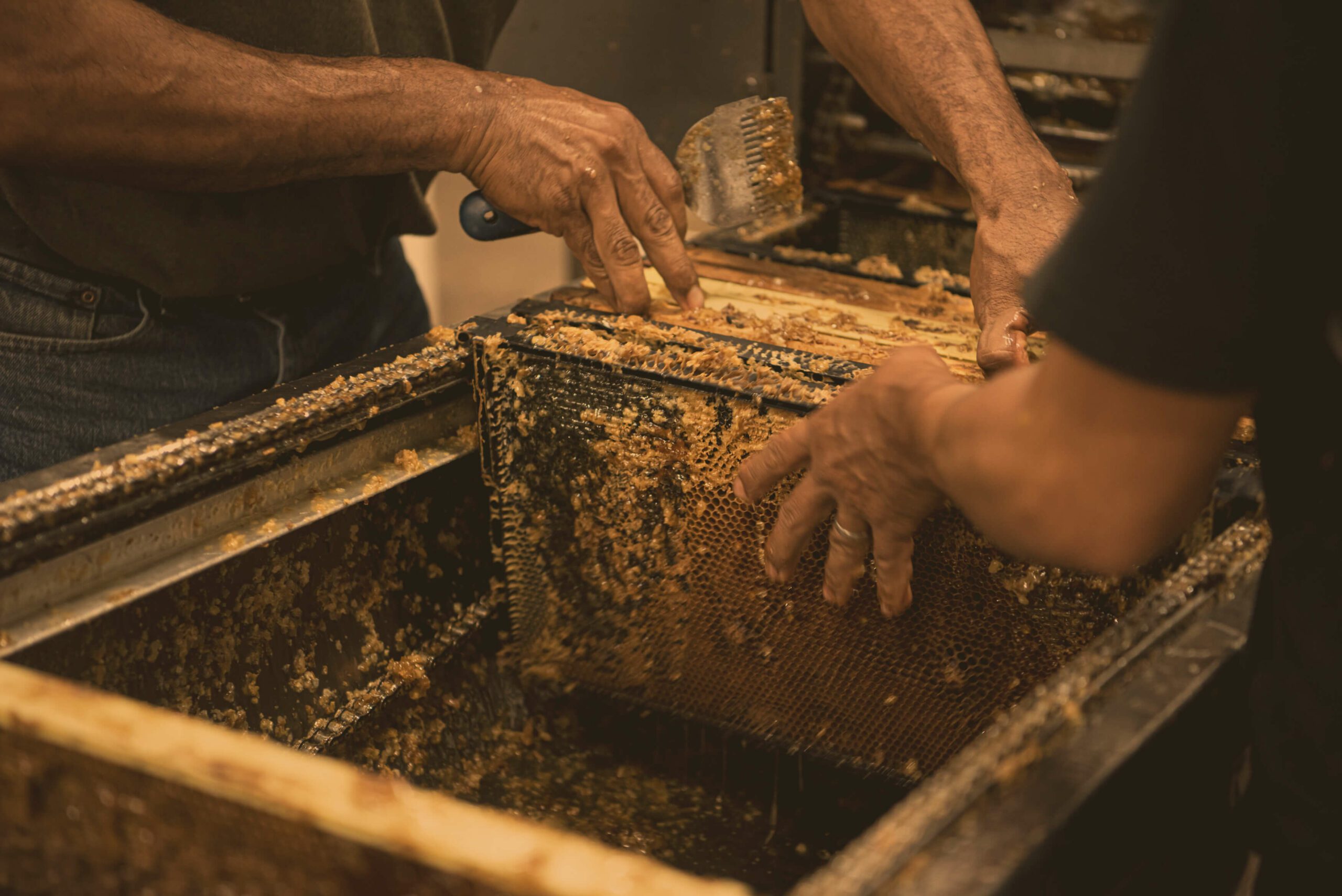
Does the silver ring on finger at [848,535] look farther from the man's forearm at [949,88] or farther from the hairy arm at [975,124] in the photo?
the man's forearm at [949,88]

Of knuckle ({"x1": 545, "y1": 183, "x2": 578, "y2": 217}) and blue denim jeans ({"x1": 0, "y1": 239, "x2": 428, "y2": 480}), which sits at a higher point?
knuckle ({"x1": 545, "y1": 183, "x2": 578, "y2": 217})

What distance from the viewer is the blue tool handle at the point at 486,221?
1.23 metres

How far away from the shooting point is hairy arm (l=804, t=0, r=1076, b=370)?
1057mm

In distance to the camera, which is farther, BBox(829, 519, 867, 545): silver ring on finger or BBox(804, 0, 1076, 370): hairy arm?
BBox(804, 0, 1076, 370): hairy arm

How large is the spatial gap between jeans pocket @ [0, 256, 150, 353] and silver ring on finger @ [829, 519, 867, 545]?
32.3 inches

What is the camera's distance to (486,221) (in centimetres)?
123

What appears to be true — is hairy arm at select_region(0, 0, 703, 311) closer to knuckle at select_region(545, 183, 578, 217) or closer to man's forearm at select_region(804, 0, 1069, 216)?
knuckle at select_region(545, 183, 578, 217)

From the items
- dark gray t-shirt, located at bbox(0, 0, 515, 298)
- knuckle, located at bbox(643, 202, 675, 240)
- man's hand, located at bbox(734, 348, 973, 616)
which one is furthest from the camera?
knuckle, located at bbox(643, 202, 675, 240)

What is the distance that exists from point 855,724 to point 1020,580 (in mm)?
248

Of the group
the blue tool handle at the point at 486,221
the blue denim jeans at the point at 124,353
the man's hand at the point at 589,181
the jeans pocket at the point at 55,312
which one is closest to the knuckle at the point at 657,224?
the man's hand at the point at 589,181

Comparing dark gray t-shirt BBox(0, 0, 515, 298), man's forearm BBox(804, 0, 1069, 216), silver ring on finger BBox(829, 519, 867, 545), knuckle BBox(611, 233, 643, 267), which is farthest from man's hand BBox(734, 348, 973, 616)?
dark gray t-shirt BBox(0, 0, 515, 298)

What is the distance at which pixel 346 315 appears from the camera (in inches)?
53.7

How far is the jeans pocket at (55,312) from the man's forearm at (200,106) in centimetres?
18

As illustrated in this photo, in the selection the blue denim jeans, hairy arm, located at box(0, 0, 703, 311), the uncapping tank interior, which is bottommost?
the uncapping tank interior
